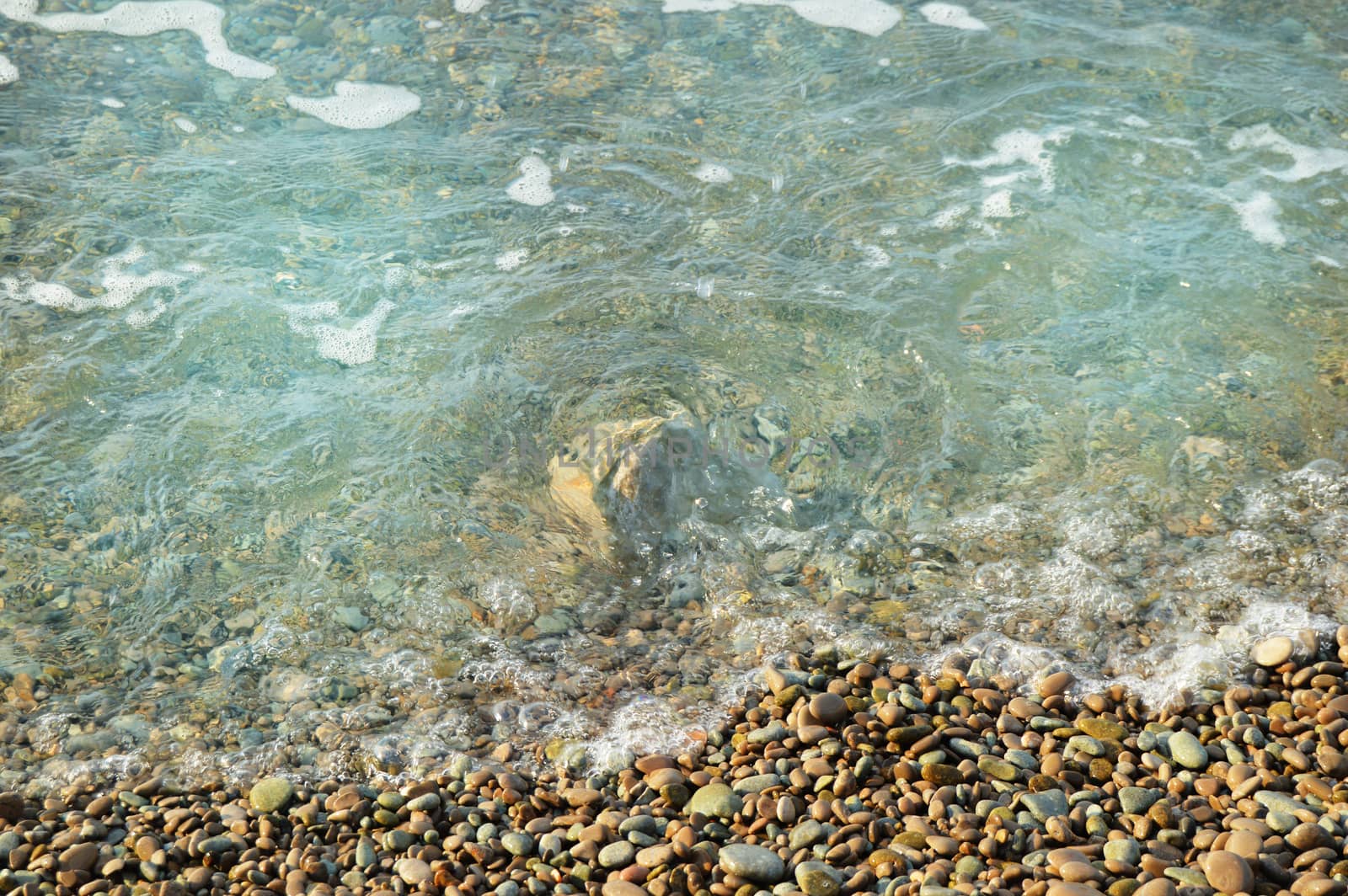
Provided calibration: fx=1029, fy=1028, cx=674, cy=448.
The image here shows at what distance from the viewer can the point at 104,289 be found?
18.1 feet

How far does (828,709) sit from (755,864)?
694 millimetres

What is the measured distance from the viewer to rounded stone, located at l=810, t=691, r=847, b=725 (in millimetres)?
3381

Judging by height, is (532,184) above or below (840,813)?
above

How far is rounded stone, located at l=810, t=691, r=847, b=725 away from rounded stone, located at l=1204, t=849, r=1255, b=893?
1.12m

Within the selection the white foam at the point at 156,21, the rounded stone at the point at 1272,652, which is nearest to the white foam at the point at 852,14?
the white foam at the point at 156,21


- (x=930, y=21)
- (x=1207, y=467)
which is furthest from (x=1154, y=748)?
(x=930, y=21)

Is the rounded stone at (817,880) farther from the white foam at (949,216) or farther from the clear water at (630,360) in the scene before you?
the white foam at (949,216)

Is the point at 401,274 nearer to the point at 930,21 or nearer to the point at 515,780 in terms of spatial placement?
the point at 515,780

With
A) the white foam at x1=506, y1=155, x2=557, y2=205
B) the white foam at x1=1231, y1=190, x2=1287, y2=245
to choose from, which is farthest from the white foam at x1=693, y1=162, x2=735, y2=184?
the white foam at x1=1231, y1=190, x2=1287, y2=245

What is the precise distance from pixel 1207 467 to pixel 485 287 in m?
3.66

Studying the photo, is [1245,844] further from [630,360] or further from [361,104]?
[361,104]

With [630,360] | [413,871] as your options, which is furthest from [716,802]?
[630,360]

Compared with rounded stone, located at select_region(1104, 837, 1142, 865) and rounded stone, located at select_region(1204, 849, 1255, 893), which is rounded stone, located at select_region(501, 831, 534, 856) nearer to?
rounded stone, located at select_region(1104, 837, 1142, 865)

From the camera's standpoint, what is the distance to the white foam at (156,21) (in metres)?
7.35
